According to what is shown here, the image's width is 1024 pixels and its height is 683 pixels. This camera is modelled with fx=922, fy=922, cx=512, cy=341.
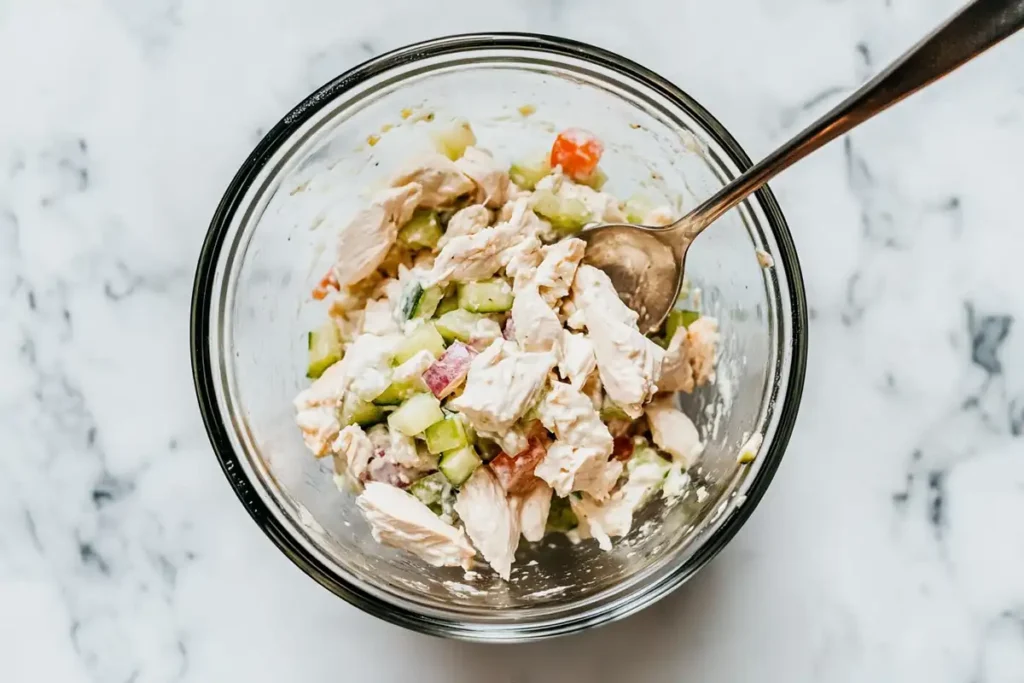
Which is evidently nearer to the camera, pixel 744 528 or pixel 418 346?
pixel 418 346

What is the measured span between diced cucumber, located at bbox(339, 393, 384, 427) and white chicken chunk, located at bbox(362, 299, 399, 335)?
12cm

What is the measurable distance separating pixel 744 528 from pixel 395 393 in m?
0.64

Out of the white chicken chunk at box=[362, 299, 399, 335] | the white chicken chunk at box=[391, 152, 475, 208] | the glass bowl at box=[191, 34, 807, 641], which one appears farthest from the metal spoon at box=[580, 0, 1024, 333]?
the white chicken chunk at box=[362, 299, 399, 335]

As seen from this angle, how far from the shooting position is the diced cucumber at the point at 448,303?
1.43 meters

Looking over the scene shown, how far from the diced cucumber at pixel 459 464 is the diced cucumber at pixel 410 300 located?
0.22 meters

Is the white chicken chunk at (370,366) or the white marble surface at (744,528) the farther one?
the white marble surface at (744,528)

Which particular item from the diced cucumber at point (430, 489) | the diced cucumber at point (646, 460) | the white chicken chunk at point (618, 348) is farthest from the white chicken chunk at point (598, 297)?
the diced cucumber at point (430, 489)

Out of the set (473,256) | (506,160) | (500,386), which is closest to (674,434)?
(500,386)

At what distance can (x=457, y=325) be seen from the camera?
1.39 meters

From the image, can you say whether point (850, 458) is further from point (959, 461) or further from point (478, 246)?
point (478, 246)

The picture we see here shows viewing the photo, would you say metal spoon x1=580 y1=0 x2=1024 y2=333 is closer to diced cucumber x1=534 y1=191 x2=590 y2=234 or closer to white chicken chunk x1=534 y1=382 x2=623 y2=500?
diced cucumber x1=534 y1=191 x2=590 y2=234

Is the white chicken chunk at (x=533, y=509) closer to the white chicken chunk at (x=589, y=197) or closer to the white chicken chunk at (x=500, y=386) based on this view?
the white chicken chunk at (x=500, y=386)

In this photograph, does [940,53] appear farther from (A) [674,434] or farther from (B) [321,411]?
(B) [321,411]

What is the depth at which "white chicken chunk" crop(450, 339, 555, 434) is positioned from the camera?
128cm
